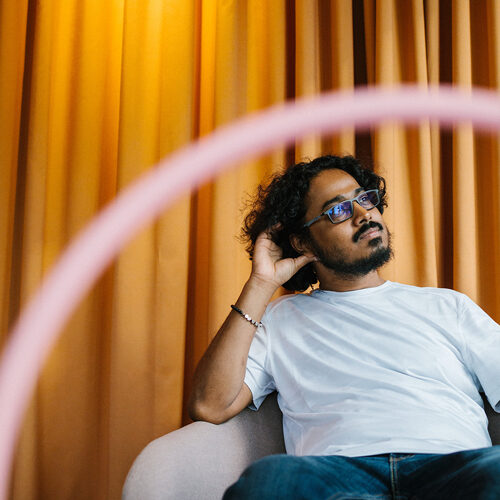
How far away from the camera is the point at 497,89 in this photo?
233cm

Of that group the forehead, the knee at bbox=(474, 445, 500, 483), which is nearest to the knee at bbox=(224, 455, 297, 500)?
the knee at bbox=(474, 445, 500, 483)

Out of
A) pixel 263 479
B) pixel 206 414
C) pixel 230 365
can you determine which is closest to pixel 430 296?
pixel 230 365

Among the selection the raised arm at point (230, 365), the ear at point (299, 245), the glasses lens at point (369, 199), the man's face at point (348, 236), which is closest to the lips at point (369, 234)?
the man's face at point (348, 236)

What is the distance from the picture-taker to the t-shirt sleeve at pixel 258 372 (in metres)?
1.75

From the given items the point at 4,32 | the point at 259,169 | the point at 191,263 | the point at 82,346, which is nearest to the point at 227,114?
the point at 259,169

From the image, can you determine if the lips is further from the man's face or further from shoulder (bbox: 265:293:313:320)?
shoulder (bbox: 265:293:313:320)

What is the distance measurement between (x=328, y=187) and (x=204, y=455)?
103cm

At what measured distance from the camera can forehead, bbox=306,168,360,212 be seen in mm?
1983

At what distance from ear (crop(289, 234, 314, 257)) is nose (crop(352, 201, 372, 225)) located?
22 cm

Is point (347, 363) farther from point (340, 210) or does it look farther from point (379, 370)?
point (340, 210)

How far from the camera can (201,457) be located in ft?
4.90

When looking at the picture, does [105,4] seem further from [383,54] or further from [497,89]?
[497,89]

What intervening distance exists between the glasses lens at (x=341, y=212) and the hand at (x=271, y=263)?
0.55 feet

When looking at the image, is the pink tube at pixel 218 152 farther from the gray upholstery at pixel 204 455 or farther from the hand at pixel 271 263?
the hand at pixel 271 263
